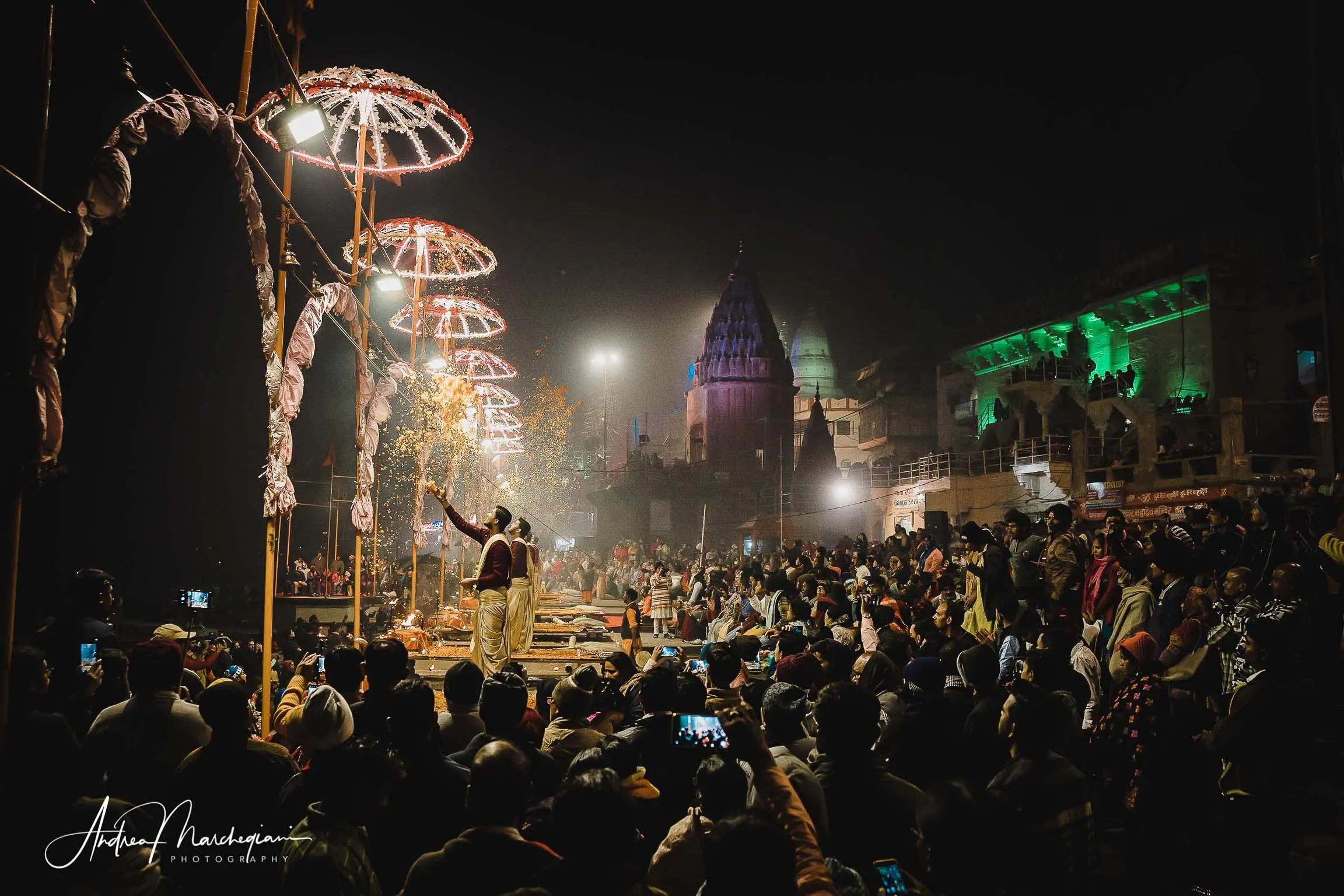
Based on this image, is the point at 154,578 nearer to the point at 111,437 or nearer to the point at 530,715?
the point at 111,437

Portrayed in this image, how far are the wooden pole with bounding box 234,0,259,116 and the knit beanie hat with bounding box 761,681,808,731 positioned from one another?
Result: 22.3 ft

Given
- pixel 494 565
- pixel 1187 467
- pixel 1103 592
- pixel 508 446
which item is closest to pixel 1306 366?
pixel 1187 467

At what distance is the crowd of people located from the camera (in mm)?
2820

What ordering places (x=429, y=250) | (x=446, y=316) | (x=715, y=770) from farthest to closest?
(x=446, y=316) < (x=429, y=250) < (x=715, y=770)

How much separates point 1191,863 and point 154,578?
20.6 metres

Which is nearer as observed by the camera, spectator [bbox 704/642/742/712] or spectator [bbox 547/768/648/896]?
spectator [bbox 547/768/648/896]

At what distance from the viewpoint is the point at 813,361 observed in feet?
239

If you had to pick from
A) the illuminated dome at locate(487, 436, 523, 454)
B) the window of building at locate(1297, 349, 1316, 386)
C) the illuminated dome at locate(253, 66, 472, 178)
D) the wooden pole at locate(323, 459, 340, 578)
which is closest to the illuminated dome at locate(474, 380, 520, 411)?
the illuminated dome at locate(487, 436, 523, 454)

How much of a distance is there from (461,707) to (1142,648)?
4.72 metres

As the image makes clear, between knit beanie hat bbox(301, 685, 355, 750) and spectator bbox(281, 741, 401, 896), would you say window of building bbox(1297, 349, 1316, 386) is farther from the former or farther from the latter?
A: spectator bbox(281, 741, 401, 896)

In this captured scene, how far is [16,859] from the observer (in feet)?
11.0

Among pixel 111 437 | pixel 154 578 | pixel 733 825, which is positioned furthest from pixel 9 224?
pixel 154 578

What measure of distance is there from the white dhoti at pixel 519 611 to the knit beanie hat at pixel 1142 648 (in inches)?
303

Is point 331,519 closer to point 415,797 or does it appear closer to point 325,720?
point 325,720
